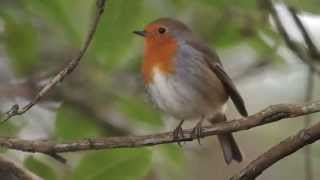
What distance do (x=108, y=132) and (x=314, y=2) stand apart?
1170 millimetres

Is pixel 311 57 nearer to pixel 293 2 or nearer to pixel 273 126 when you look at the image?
pixel 293 2

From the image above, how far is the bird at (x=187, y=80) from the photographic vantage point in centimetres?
307

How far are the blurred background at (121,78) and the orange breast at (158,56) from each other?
3.1 inches

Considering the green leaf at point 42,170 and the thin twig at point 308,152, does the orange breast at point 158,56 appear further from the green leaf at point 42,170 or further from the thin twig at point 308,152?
the green leaf at point 42,170

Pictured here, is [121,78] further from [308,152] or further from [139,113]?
[308,152]

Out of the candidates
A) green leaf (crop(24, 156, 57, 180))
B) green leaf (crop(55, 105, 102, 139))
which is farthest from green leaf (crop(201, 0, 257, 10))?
green leaf (crop(24, 156, 57, 180))

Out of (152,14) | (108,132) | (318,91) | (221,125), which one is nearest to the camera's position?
(221,125)

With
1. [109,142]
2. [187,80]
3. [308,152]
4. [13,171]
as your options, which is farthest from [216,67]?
[13,171]

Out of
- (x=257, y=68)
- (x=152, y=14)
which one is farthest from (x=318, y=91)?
(x=152, y=14)

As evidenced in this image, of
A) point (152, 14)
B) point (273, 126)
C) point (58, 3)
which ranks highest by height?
point (58, 3)

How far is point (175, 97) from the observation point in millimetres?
3045

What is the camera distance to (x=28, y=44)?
10.3 ft

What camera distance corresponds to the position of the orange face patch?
3.12 m

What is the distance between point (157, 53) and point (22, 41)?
1.71 ft
